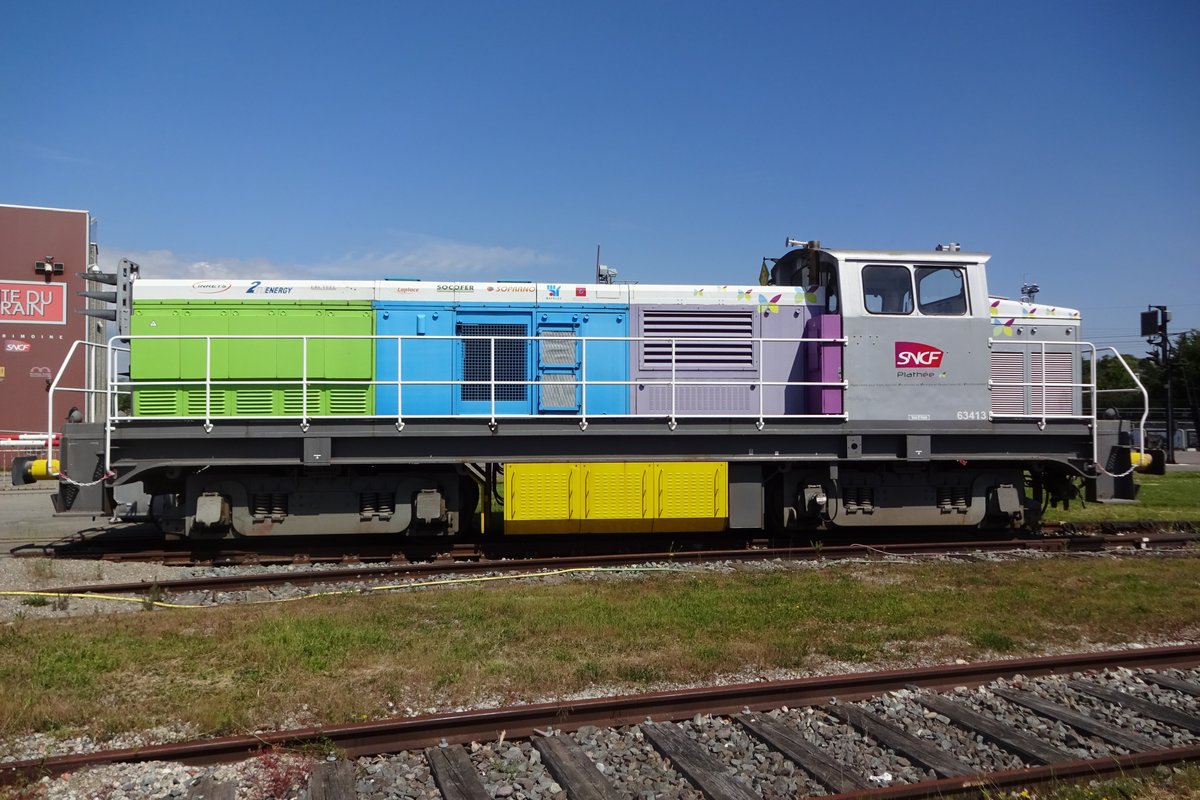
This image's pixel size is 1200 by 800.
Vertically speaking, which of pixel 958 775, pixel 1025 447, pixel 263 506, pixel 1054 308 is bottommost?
pixel 958 775

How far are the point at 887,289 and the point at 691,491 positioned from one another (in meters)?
3.65

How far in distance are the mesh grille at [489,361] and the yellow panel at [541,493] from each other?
1.18 meters

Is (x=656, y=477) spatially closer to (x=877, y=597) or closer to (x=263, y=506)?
(x=877, y=597)

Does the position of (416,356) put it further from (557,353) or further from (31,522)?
(31,522)

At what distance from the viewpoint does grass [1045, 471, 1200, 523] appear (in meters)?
13.9

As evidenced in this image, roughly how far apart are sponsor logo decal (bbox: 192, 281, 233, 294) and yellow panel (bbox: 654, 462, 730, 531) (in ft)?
19.9

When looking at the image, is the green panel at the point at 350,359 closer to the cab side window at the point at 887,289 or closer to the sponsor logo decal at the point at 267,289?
the sponsor logo decal at the point at 267,289

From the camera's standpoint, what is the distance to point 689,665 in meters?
5.90

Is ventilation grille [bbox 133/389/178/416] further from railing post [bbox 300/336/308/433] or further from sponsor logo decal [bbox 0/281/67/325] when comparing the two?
sponsor logo decal [bbox 0/281/67/325]

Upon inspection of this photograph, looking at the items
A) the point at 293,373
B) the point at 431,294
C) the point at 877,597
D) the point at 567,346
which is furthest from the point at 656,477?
the point at 293,373

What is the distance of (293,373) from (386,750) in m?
6.65

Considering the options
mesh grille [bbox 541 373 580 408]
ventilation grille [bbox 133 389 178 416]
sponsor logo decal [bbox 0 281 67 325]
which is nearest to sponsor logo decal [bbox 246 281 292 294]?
ventilation grille [bbox 133 389 178 416]

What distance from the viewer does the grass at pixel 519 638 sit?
5293 millimetres

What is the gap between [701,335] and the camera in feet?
36.0
